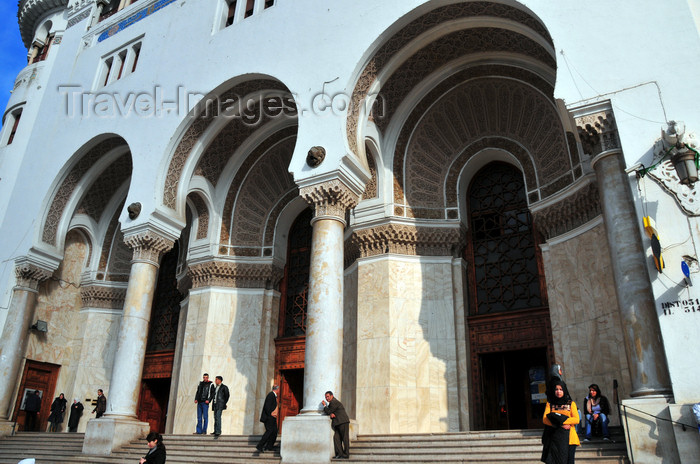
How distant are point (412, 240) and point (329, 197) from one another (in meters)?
2.31

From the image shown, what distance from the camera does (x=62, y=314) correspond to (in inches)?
534

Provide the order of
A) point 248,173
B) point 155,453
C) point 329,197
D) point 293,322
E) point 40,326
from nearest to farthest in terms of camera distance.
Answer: point 155,453
point 329,197
point 293,322
point 248,173
point 40,326

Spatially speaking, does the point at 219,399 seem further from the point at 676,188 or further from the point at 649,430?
the point at 676,188

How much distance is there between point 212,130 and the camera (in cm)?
1141

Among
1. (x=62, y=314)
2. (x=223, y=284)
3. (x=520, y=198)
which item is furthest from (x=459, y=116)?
(x=62, y=314)

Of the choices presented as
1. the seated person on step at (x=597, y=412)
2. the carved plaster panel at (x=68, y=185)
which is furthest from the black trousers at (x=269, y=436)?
the carved plaster panel at (x=68, y=185)

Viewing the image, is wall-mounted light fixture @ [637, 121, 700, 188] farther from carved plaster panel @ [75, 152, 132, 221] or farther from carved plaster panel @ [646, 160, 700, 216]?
carved plaster panel @ [75, 152, 132, 221]

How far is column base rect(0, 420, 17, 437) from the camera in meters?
11.2

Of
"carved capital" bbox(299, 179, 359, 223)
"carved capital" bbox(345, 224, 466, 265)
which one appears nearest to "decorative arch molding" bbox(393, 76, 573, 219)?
"carved capital" bbox(345, 224, 466, 265)

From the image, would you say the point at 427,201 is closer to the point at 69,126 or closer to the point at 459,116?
the point at 459,116

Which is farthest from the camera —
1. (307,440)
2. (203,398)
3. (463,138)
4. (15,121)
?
(15,121)

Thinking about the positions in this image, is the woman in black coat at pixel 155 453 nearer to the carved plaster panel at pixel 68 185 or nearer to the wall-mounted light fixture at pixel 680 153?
the wall-mounted light fixture at pixel 680 153

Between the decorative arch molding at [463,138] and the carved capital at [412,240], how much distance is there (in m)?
0.37

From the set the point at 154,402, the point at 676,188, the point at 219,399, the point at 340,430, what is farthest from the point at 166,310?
the point at 676,188
